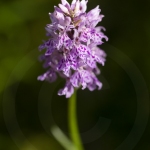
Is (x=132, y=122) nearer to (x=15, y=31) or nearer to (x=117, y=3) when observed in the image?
(x=117, y=3)

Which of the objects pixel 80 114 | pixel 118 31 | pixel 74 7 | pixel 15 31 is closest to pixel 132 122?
pixel 80 114

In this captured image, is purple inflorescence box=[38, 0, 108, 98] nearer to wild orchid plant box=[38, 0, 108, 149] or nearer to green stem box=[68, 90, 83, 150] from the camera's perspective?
wild orchid plant box=[38, 0, 108, 149]

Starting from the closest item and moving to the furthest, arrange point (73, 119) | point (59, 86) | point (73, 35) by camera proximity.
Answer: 1. point (73, 35)
2. point (73, 119)
3. point (59, 86)

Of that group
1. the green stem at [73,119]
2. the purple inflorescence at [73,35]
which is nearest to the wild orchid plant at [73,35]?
the purple inflorescence at [73,35]

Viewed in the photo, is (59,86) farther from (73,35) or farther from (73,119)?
(73,35)

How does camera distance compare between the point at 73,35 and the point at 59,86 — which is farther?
the point at 59,86

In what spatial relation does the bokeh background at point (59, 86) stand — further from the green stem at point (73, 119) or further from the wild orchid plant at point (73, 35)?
the wild orchid plant at point (73, 35)

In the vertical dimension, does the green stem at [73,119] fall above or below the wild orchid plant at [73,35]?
below

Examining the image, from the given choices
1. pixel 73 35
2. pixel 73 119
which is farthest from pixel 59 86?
pixel 73 35
